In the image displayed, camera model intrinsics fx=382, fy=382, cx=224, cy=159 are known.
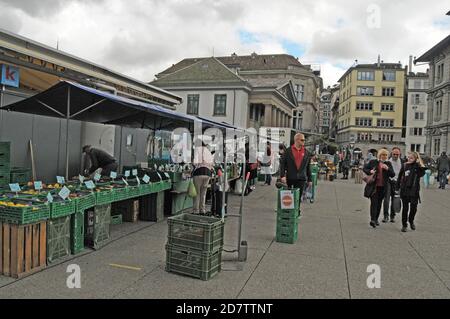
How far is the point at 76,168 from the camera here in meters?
11.2

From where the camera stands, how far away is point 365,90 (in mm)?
78875

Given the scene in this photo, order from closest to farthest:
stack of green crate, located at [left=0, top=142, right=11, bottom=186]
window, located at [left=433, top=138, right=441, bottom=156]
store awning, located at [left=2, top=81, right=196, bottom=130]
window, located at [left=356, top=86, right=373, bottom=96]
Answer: store awning, located at [left=2, top=81, right=196, bottom=130] → stack of green crate, located at [left=0, top=142, right=11, bottom=186] → window, located at [left=433, top=138, right=441, bottom=156] → window, located at [left=356, top=86, right=373, bottom=96]

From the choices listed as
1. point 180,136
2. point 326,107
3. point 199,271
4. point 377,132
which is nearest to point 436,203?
point 180,136

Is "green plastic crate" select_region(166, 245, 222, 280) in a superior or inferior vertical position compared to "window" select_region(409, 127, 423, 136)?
inferior

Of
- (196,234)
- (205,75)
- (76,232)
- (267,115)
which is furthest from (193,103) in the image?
(196,234)

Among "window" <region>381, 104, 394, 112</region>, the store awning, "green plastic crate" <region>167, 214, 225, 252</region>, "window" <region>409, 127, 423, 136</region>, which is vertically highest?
"window" <region>381, 104, 394, 112</region>

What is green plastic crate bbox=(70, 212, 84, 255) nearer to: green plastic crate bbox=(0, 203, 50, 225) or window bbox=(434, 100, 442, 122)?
green plastic crate bbox=(0, 203, 50, 225)

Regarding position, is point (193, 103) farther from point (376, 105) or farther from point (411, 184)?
point (376, 105)

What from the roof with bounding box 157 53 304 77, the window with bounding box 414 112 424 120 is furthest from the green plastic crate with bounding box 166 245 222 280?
the window with bounding box 414 112 424 120

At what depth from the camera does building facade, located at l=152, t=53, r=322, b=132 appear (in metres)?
41.8

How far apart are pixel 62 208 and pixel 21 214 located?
650 mm
